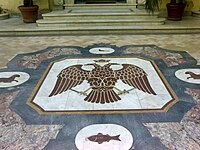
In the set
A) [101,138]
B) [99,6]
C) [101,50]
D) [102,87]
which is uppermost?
[99,6]

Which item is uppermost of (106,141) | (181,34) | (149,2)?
(149,2)

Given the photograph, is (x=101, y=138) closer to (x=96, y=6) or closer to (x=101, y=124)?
(x=101, y=124)

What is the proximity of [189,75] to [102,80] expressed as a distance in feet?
3.92

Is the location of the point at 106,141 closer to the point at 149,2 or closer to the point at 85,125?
the point at 85,125

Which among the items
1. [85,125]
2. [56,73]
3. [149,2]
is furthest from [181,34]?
[85,125]

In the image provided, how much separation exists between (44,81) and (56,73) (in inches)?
10.8

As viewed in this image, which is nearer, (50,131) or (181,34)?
(50,131)

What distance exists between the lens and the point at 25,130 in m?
2.18

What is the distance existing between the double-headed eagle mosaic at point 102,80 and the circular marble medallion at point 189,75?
0.48 meters

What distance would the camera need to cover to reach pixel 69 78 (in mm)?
3258

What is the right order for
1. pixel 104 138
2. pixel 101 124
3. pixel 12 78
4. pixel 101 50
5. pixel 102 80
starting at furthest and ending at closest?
1. pixel 101 50
2. pixel 12 78
3. pixel 102 80
4. pixel 101 124
5. pixel 104 138

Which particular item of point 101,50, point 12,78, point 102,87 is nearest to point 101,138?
point 102,87

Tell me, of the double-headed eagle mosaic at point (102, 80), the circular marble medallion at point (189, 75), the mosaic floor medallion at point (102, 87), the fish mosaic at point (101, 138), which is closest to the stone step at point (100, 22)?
the mosaic floor medallion at point (102, 87)

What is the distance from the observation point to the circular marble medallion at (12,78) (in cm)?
314
